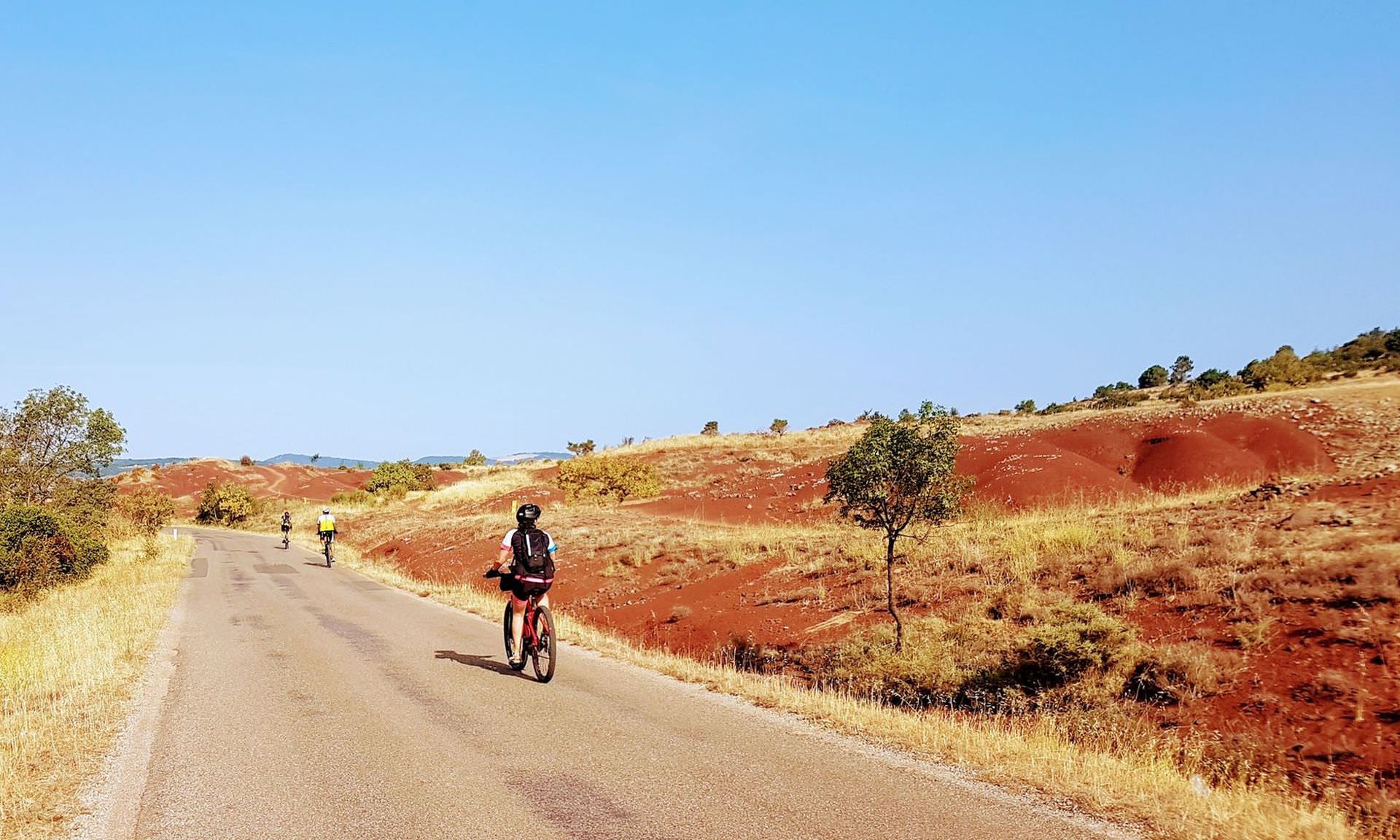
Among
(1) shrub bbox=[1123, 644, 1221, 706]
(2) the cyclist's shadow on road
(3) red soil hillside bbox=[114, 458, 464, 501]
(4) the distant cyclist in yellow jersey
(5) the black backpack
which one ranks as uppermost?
(3) red soil hillside bbox=[114, 458, 464, 501]

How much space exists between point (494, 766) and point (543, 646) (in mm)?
3827

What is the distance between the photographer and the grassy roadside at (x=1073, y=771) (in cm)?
563

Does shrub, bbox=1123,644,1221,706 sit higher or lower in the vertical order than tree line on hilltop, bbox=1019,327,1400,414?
lower

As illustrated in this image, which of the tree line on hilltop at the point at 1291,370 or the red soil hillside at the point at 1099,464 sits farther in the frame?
the tree line on hilltop at the point at 1291,370

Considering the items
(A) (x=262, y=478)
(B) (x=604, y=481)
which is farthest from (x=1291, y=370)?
(A) (x=262, y=478)

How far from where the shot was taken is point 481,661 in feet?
40.5

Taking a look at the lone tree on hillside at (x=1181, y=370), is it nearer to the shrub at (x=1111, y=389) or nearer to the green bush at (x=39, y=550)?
the shrub at (x=1111, y=389)

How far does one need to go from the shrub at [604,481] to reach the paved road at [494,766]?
3738 centimetres

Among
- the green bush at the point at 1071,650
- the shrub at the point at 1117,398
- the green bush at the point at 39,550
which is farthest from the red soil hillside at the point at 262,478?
the green bush at the point at 1071,650

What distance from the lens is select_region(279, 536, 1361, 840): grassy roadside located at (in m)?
5.63

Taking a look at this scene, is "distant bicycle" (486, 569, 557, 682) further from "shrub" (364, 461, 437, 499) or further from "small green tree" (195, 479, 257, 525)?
"small green tree" (195, 479, 257, 525)

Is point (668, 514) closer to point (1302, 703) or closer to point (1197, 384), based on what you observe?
point (1302, 703)

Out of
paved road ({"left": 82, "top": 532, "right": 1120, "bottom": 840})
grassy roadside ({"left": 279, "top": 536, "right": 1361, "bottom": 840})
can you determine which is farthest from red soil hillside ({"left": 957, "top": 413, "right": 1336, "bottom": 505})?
paved road ({"left": 82, "top": 532, "right": 1120, "bottom": 840})

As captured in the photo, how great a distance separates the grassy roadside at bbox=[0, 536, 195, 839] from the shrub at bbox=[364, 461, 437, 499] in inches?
2009
